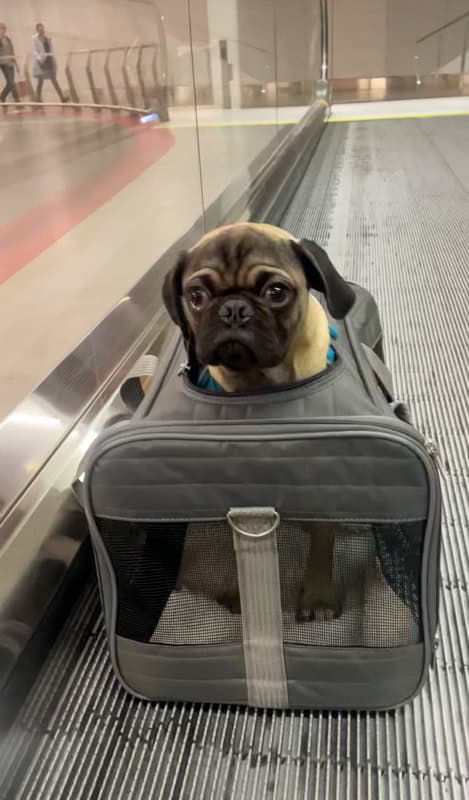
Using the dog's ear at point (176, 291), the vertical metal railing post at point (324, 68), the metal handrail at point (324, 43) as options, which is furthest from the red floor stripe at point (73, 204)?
the metal handrail at point (324, 43)

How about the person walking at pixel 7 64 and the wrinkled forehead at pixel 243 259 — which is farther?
the person walking at pixel 7 64

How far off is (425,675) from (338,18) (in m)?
13.2

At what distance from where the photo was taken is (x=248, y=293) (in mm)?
1026

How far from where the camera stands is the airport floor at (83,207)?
1961mm

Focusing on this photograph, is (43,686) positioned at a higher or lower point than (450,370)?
lower

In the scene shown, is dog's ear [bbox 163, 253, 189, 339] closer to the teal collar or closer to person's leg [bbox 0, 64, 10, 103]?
the teal collar

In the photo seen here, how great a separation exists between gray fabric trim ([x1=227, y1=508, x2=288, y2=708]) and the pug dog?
0.04 m

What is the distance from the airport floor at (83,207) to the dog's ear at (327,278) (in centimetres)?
77

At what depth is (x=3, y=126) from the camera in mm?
2500

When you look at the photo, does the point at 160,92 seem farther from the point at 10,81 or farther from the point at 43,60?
the point at 10,81

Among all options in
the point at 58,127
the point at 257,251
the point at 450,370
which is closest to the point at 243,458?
the point at 257,251

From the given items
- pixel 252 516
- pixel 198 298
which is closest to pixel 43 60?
Answer: pixel 198 298

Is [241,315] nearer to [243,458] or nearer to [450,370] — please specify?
[243,458]

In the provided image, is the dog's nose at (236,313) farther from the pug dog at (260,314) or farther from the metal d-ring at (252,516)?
the metal d-ring at (252,516)
